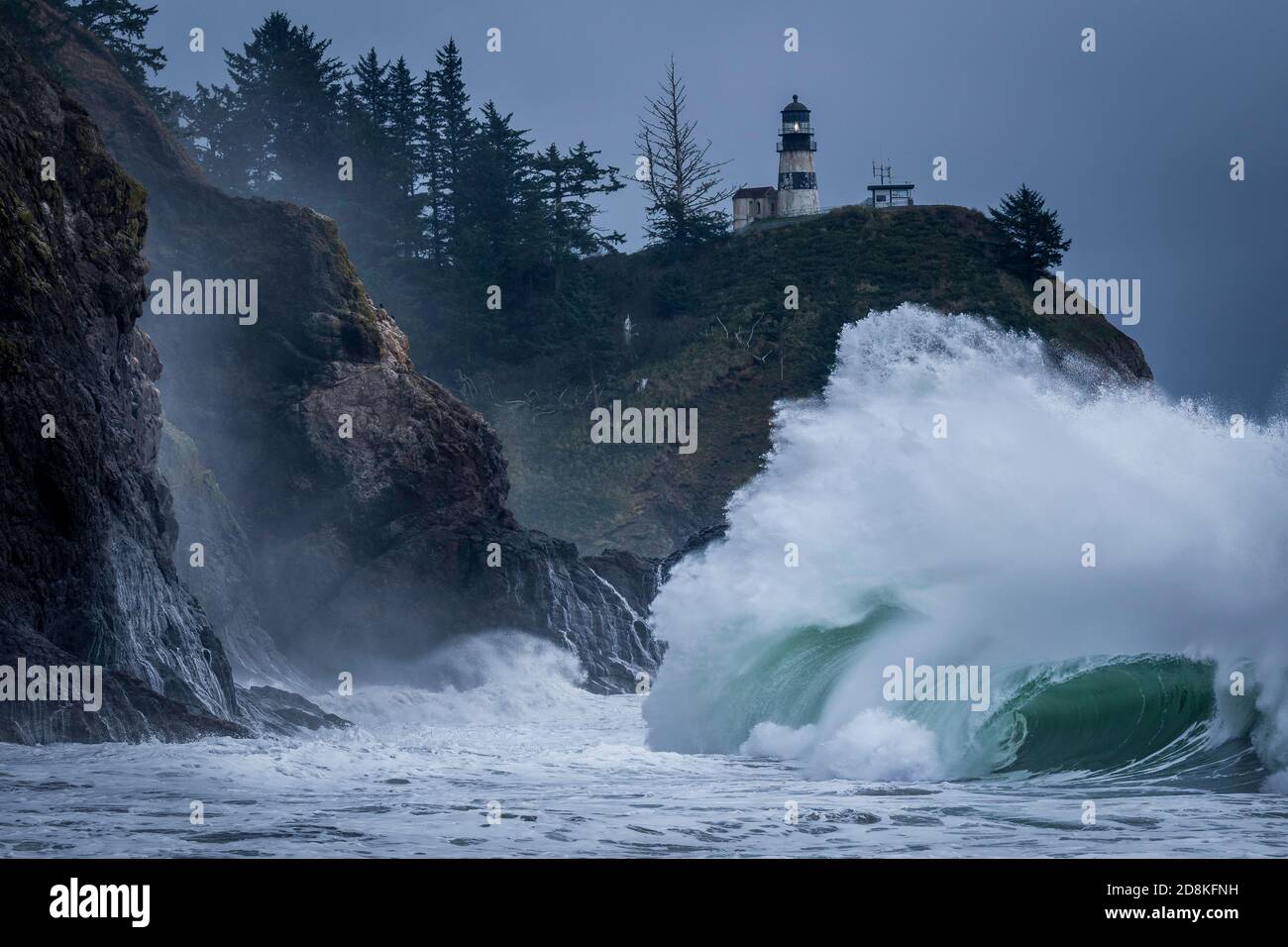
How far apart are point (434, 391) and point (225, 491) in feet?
18.9

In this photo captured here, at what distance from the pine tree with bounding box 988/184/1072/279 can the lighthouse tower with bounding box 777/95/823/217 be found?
11944 mm

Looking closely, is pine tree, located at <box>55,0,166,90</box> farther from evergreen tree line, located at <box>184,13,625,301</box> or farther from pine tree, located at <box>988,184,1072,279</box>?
pine tree, located at <box>988,184,1072,279</box>

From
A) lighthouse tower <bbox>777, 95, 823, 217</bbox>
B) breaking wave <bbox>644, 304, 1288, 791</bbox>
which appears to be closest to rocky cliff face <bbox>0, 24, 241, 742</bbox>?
breaking wave <bbox>644, 304, 1288, 791</bbox>

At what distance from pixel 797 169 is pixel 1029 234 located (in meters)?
14.8

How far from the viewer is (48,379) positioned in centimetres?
2292

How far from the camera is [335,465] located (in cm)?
3869

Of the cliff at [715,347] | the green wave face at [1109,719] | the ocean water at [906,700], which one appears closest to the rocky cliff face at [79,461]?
the ocean water at [906,700]

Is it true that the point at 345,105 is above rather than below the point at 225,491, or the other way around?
above

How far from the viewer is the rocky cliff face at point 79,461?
20.4m

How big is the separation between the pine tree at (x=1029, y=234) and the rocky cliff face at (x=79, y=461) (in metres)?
55.9

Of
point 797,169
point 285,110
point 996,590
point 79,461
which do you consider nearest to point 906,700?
point 996,590

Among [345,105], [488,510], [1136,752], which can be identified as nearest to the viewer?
[1136,752]

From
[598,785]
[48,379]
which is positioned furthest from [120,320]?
[598,785]
